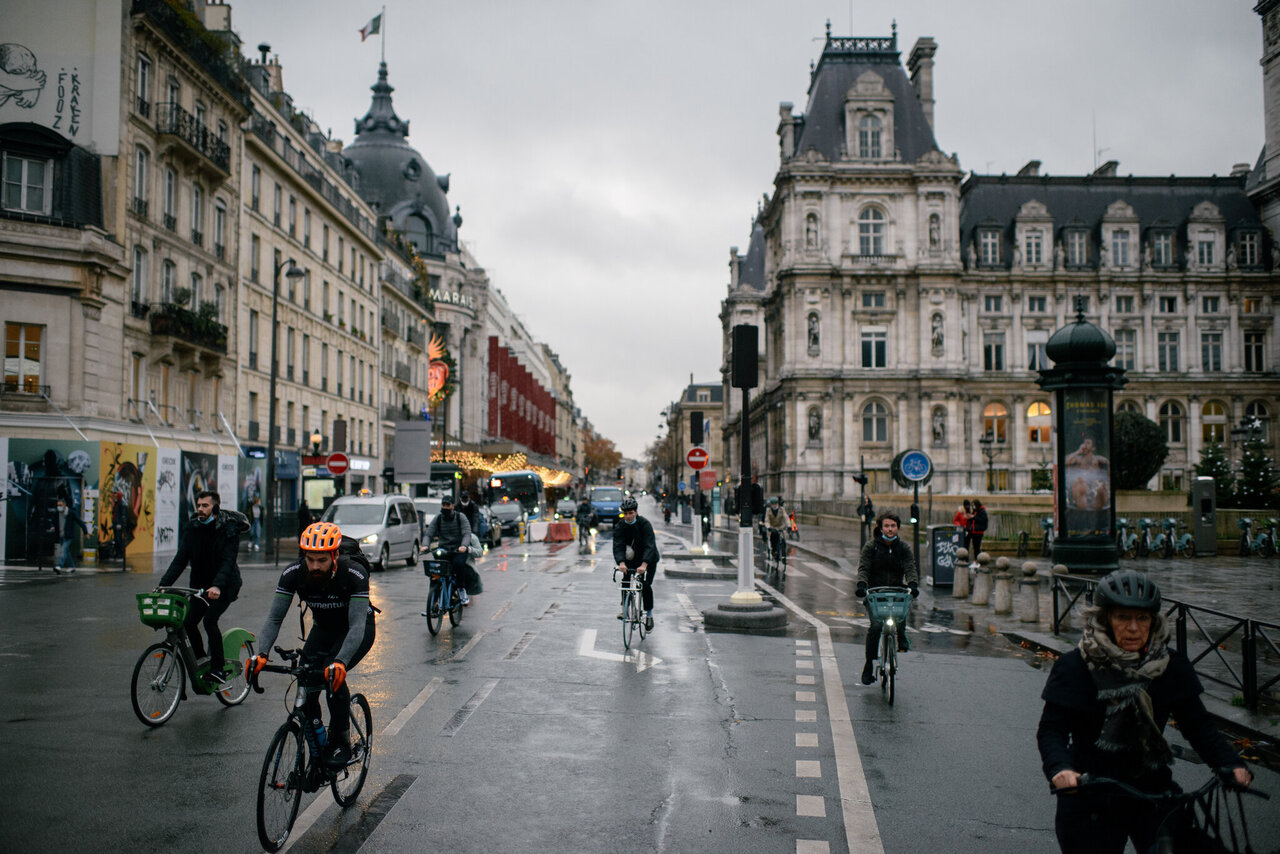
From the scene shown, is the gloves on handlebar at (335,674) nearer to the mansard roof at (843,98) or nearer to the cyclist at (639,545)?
the cyclist at (639,545)

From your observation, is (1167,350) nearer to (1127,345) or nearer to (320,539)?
(1127,345)

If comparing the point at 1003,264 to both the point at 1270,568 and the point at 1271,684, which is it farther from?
the point at 1271,684

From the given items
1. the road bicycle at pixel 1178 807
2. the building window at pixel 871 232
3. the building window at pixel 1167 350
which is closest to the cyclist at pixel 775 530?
the road bicycle at pixel 1178 807

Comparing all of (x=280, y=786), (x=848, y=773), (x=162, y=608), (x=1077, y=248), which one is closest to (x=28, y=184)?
(x=162, y=608)

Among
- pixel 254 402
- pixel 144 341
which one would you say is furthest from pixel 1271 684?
pixel 254 402

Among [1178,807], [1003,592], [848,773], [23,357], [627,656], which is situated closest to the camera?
[1178,807]

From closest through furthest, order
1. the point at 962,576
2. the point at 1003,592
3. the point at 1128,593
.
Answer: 1. the point at 1128,593
2. the point at 1003,592
3. the point at 962,576

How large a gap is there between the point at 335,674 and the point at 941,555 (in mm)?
16979

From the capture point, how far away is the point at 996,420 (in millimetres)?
68062

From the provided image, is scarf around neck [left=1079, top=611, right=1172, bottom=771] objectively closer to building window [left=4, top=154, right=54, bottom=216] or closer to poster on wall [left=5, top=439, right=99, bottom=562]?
poster on wall [left=5, top=439, right=99, bottom=562]

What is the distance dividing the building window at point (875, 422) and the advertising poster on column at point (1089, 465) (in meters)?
47.1

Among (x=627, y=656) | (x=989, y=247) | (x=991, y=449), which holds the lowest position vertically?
(x=627, y=656)

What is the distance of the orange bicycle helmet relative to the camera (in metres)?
5.89

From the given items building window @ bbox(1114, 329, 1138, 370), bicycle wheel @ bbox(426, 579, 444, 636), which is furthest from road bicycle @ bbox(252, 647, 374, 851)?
building window @ bbox(1114, 329, 1138, 370)
